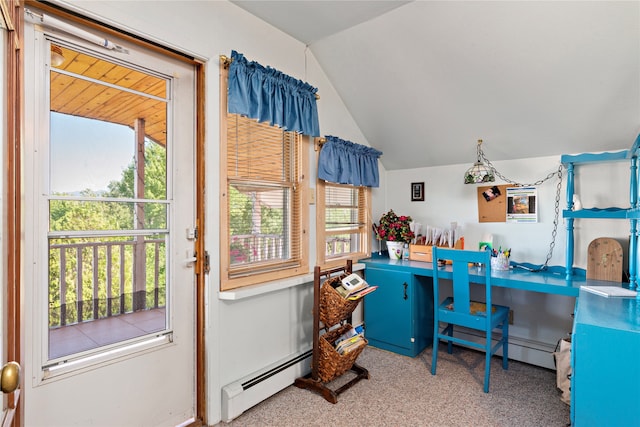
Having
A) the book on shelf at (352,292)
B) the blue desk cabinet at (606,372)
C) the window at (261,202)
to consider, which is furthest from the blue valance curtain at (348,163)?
the blue desk cabinet at (606,372)

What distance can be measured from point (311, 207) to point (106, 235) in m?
1.50

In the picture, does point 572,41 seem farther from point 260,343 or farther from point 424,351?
point 260,343

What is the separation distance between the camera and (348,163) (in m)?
3.13

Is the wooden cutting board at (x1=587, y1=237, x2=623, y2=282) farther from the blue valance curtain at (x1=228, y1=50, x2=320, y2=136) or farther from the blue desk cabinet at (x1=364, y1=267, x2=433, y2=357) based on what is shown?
the blue valance curtain at (x1=228, y1=50, x2=320, y2=136)

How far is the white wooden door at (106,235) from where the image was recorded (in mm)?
1550

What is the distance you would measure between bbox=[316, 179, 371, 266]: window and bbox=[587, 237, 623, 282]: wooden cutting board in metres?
1.82

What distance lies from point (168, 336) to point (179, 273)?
0.37 m

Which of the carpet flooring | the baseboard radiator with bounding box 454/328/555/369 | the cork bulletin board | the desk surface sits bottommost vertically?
the carpet flooring

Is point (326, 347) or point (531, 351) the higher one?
point (326, 347)

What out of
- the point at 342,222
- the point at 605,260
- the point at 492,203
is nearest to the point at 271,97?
the point at 342,222

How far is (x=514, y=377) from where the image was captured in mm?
2678

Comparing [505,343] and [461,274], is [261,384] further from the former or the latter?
[505,343]

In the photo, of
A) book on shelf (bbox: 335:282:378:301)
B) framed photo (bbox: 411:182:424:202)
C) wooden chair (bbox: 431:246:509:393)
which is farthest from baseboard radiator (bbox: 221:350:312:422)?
framed photo (bbox: 411:182:424:202)

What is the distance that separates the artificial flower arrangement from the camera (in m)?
3.44
